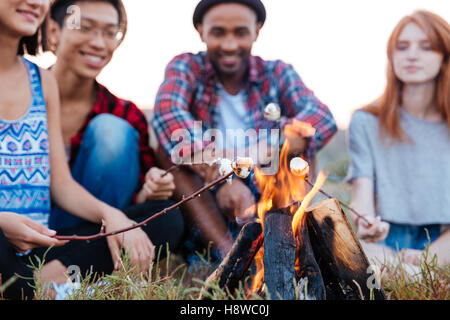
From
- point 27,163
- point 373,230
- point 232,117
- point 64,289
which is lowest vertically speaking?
point 64,289

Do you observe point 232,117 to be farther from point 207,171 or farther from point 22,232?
point 22,232

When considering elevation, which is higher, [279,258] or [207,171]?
[207,171]

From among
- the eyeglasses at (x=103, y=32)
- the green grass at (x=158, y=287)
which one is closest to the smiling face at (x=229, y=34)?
the eyeglasses at (x=103, y=32)

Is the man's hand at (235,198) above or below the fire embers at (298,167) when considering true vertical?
below

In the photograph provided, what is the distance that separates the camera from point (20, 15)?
79.8 inches

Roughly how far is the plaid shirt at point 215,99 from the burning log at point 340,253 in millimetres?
1049

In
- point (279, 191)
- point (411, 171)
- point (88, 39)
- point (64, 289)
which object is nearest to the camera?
point (279, 191)

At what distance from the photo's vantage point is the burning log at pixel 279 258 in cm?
150

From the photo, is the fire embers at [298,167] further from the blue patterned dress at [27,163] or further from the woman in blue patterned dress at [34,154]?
the blue patterned dress at [27,163]

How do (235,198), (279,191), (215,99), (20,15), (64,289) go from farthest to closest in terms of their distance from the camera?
(215,99), (235,198), (20,15), (64,289), (279,191)

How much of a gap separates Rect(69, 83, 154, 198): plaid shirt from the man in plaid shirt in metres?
0.12

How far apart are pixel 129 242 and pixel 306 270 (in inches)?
35.2

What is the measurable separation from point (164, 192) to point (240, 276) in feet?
2.91

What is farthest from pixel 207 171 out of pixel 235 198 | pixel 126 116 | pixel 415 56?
pixel 415 56
